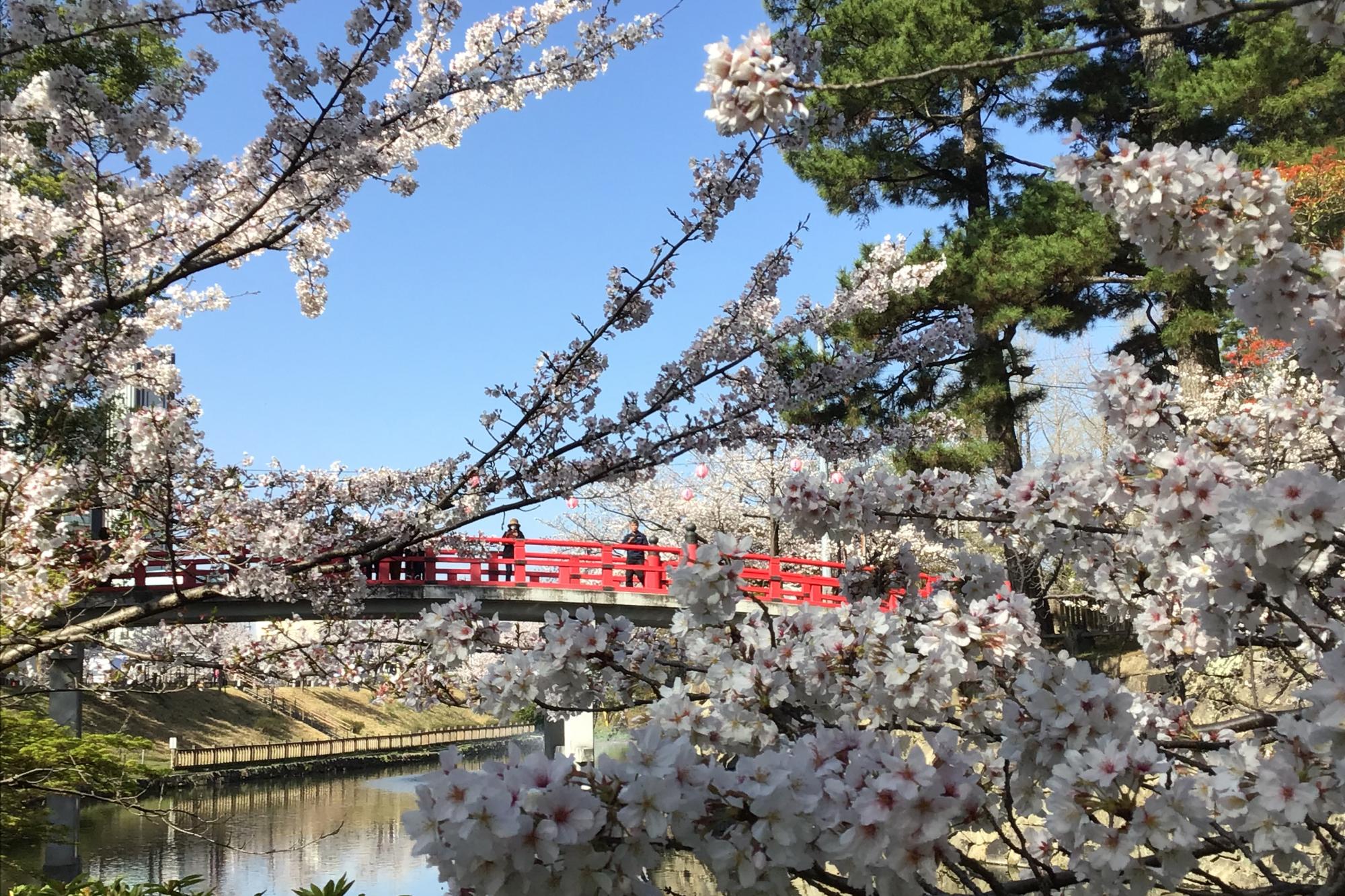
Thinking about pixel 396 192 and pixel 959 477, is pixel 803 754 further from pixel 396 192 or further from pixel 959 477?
pixel 396 192

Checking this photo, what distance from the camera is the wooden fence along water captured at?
69.6 ft

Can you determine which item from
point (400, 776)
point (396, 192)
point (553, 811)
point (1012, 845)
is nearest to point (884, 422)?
point (396, 192)

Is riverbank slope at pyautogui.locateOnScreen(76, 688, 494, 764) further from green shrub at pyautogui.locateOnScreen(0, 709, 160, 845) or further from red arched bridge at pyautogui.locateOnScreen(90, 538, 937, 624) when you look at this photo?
green shrub at pyautogui.locateOnScreen(0, 709, 160, 845)

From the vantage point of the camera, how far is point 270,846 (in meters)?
14.1

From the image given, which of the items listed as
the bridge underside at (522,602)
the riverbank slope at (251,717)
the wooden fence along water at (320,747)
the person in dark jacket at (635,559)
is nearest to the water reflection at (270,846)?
the wooden fence along water at (320,747)

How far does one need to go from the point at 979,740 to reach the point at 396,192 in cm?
452

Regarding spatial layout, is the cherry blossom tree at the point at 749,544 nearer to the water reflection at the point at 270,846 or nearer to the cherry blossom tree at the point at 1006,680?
the cherry blossom tree at the point at 1006,680

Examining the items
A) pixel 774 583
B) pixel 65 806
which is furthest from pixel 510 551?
pixel 65 806

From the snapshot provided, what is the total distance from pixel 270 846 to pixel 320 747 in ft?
37.7

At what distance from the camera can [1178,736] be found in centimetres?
318

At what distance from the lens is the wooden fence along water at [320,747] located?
69.6 feet

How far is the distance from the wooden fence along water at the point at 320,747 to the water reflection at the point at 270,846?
1318 mm

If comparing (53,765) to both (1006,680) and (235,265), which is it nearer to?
(235,265)

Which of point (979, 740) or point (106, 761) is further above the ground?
point (979, 740)
